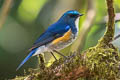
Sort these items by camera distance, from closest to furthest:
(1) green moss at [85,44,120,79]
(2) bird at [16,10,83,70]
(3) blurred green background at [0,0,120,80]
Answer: (1) green moss at [85,44,120,79], (2) bird at [16,10,83,70], (3) blurred green background at [0,0,120,80]

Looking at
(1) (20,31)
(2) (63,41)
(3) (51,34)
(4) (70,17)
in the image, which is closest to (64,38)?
(2) (63,41)

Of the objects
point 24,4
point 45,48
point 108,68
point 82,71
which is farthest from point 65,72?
point 24,4

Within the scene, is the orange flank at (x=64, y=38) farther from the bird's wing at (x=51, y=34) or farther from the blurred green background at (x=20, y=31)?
the blurred green background at (x=20, y=31)

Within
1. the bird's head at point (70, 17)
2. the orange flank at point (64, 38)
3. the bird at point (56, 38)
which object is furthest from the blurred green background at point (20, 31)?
the orange flank at point (64, 38)

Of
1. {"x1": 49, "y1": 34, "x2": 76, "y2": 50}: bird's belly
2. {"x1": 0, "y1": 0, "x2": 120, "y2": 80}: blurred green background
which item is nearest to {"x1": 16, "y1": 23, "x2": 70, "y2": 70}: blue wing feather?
{"x1": 49, "y1": 34, "x2": 76, "y2": 50}: bird's belly

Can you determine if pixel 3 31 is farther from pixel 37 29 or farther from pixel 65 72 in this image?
pixel 65 72

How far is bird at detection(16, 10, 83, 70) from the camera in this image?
3.89 m

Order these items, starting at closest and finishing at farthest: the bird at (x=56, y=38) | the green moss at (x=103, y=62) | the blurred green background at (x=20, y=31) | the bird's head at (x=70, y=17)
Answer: the green moss at (x=103, y=62) → the bird at (x=56, y=38) → the bird's head at (x=70, y=17) → the blurred green background at (x=20, y=31)

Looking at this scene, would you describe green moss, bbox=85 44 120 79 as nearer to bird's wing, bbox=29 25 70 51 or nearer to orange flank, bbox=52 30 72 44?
orange flank, bbox=52 30 72 44

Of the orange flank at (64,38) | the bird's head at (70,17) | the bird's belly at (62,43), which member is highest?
the bird's head at (70,17)

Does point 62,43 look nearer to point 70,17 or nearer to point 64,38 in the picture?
→ point 64,38

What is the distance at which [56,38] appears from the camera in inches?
159

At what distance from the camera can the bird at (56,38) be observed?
389 cm

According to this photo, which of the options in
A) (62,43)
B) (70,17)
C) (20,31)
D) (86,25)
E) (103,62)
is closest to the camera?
(103,62)
